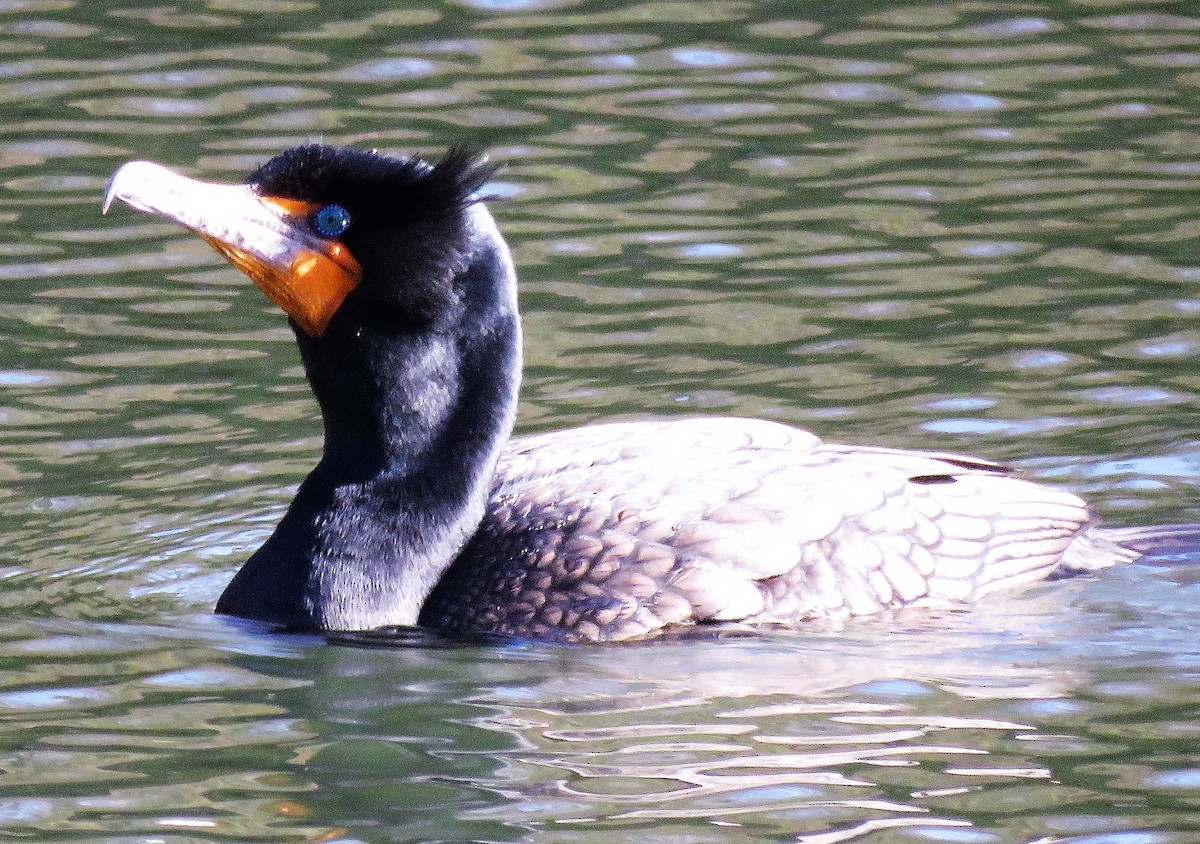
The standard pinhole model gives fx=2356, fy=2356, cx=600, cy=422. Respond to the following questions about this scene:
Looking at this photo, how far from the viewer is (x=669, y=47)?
10.9m

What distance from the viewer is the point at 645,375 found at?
803 centimetres

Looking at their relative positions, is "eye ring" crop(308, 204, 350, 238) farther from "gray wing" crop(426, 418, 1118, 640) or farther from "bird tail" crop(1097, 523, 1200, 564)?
"bird tail" crop(1097, 523, 1200, 564)

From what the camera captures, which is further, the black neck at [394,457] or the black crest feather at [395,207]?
the black neck at [394,457]

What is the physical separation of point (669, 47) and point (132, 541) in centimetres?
479

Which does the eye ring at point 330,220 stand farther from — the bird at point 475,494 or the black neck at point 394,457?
the black neck at point 394,457

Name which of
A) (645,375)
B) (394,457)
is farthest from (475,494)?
(645,375)

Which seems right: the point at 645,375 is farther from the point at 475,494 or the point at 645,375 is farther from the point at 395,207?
the point at 395,207

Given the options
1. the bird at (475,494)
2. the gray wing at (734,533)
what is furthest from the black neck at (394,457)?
the gray wing at (734,533)

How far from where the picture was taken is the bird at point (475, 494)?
5977mm

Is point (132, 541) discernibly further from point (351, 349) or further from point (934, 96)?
point (934, 96)

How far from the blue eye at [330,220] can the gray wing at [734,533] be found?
89 cm

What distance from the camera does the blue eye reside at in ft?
19.8

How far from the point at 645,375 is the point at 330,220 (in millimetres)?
2204

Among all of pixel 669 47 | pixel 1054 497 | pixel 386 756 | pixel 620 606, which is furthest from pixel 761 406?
pixel 669 47
